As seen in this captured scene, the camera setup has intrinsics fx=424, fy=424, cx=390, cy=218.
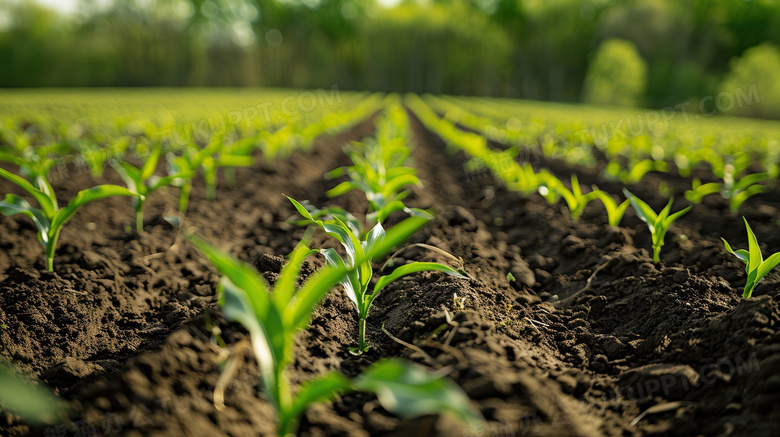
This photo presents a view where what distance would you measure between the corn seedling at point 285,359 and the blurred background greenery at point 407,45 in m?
34.6

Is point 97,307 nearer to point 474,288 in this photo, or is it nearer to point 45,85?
point 474,288

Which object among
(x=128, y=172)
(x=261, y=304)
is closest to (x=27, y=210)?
(x=128, y=172)

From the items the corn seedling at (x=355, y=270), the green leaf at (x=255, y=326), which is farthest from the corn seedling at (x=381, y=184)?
the green leaf at (x=255, y=326)

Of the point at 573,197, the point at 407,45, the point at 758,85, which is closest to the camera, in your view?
the point at 573,197

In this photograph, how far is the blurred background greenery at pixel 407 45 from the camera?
117ft

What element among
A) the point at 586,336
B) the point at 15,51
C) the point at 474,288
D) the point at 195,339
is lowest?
the point at 586,336

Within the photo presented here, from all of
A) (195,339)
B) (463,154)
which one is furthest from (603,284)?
(463,154)

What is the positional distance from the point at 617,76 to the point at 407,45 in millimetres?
23106

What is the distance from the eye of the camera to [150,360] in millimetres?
1193

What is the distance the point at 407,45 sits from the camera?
45906 mm

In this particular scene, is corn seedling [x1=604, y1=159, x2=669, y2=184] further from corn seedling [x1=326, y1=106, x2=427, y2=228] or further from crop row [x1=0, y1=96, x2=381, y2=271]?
crop row [x1=0, y1=96, x2=381, y2=271]

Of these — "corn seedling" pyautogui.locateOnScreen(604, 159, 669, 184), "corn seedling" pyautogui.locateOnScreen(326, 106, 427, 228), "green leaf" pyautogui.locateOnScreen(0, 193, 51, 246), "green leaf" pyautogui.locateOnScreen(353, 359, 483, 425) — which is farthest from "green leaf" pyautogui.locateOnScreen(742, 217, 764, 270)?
"green leaf" pyautogui.locateOnScreen(0, 193, 51, 246)

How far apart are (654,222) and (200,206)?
3423mm

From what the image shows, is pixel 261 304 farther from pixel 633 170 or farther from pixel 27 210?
pixel 633 170
